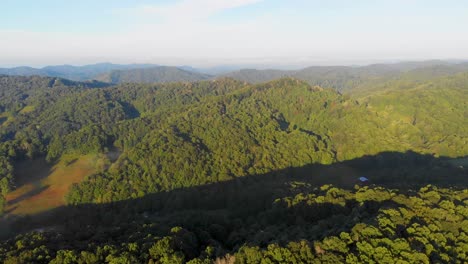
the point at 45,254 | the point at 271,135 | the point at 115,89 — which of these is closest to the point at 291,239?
the point at 45,254

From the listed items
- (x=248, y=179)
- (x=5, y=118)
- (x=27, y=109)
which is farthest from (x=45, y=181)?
(x=27, y=109)

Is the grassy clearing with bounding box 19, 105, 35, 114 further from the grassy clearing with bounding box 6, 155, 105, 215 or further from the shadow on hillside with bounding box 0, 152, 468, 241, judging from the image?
the shadow on hillside with bounding box 0, 152, 468, 241

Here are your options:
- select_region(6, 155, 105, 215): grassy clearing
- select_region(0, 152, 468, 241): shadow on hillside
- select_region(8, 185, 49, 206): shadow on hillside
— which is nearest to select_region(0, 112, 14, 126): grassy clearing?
select_region(6, 155, 105, 215): grassy clearing

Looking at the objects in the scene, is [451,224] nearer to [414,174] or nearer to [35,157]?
[414,174]

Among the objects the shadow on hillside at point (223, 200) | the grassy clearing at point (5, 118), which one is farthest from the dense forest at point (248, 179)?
the grassy clearing at point (5, 118)

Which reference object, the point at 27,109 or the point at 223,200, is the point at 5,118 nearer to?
the point at 27,109

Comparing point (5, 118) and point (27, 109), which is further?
point (27, 109)
